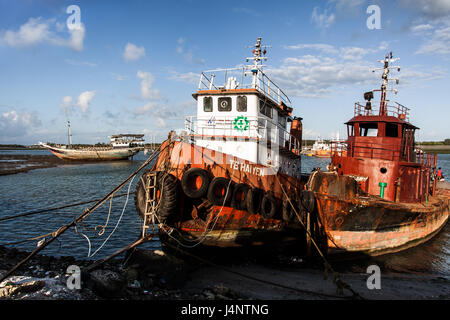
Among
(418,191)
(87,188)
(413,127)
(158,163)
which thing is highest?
(413,127)

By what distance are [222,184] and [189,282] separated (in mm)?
2780

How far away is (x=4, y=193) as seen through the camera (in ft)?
73.9

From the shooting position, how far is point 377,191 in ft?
Result: 38.3

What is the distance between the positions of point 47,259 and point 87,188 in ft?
59.9

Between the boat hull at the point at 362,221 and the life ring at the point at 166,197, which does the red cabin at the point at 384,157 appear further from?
the life ring at the point at 166,197

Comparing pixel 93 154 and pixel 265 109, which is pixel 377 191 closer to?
pixel 265 109

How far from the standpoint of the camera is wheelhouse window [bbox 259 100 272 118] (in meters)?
11.6

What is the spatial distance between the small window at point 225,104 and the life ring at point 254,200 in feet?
13.0

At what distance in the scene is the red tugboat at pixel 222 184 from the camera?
8.17 meters

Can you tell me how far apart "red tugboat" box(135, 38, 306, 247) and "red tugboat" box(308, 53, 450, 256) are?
57.0 inches

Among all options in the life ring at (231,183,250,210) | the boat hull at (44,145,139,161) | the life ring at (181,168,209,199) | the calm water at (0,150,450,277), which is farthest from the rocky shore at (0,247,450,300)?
the boat hull at (44,145,139,161)

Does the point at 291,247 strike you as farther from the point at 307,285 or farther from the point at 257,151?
the point at 257,151
